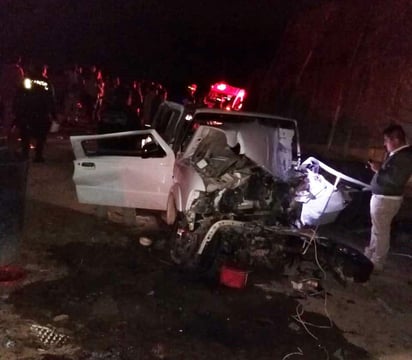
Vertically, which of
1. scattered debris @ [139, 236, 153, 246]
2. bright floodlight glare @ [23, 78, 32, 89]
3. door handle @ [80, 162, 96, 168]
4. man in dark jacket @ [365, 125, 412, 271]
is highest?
man in dark jacket @ [365, 125, 412, 271]

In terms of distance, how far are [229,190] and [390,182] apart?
6.39ft

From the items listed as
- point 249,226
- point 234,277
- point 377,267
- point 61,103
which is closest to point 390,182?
point 377,267


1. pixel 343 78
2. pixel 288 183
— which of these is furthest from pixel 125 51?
pixel 288 183

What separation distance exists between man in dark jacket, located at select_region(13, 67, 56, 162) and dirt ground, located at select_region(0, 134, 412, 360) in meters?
4.17

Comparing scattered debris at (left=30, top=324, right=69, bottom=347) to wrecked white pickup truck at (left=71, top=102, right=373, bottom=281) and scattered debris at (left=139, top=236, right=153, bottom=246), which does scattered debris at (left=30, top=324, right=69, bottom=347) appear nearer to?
wrecked white pickup truck at (left=71, top=102, right=373, bottom=281)

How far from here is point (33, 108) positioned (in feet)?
37.4

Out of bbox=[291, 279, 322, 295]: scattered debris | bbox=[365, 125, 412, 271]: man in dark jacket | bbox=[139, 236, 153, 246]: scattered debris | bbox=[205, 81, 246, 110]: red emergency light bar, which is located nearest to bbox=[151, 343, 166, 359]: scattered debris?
bbox=[291, 279, 322, 295]: scattered debris

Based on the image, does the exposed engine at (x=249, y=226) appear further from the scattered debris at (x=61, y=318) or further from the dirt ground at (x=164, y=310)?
the scattered debris at (x=61, y=318)

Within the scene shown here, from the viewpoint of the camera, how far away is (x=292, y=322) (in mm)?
5453

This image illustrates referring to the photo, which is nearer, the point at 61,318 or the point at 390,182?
the point at 61,318

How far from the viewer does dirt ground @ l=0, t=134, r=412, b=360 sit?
15.4 feet

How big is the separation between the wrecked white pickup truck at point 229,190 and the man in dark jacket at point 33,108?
3.81m

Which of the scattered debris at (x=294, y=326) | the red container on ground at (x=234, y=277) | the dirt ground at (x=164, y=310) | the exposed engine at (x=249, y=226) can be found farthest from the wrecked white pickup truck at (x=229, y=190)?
the scattered debris at (x=294, y=326)

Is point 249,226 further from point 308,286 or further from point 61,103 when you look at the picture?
point 61,103
